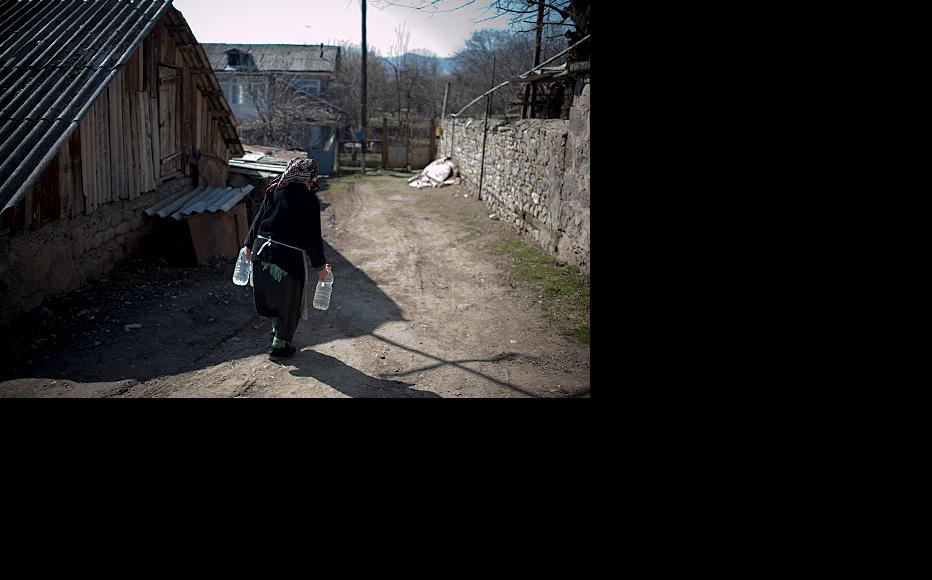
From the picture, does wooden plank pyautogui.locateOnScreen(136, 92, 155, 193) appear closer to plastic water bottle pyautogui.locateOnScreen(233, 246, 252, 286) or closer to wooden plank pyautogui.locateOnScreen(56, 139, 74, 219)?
wooden plank pyautogui.locateOnScreen(56, 139, 74, 219)

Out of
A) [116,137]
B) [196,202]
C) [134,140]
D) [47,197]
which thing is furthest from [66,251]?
[196,202]

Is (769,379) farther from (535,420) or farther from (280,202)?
(280,202)

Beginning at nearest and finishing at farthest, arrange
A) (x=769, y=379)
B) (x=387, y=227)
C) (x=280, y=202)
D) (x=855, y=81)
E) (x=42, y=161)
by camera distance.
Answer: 1. (x=855, y=81)
2. (x=769, y=379)
3. (x=280, y=202)
4. (x=42, y=161)
5. (x=387, y=227)

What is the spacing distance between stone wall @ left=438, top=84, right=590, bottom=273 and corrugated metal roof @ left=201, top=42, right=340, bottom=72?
474 inches

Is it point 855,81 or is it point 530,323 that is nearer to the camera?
point 855,81

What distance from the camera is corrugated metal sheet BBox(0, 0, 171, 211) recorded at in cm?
A: 476

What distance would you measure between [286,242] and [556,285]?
335 cm

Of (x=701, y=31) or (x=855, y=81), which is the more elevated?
(x=701, y=31)

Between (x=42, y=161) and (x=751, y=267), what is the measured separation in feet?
16.5

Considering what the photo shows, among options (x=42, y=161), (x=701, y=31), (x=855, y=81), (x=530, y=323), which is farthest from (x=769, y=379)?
(x=42, y=161)

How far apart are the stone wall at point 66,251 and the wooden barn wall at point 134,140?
10 cm

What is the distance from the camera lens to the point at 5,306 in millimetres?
4699

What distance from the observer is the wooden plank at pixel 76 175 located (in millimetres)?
5434

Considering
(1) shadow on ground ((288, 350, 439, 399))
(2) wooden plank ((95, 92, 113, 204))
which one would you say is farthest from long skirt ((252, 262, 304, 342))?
(2) wooden plank ((95, 92, 113, 204))
